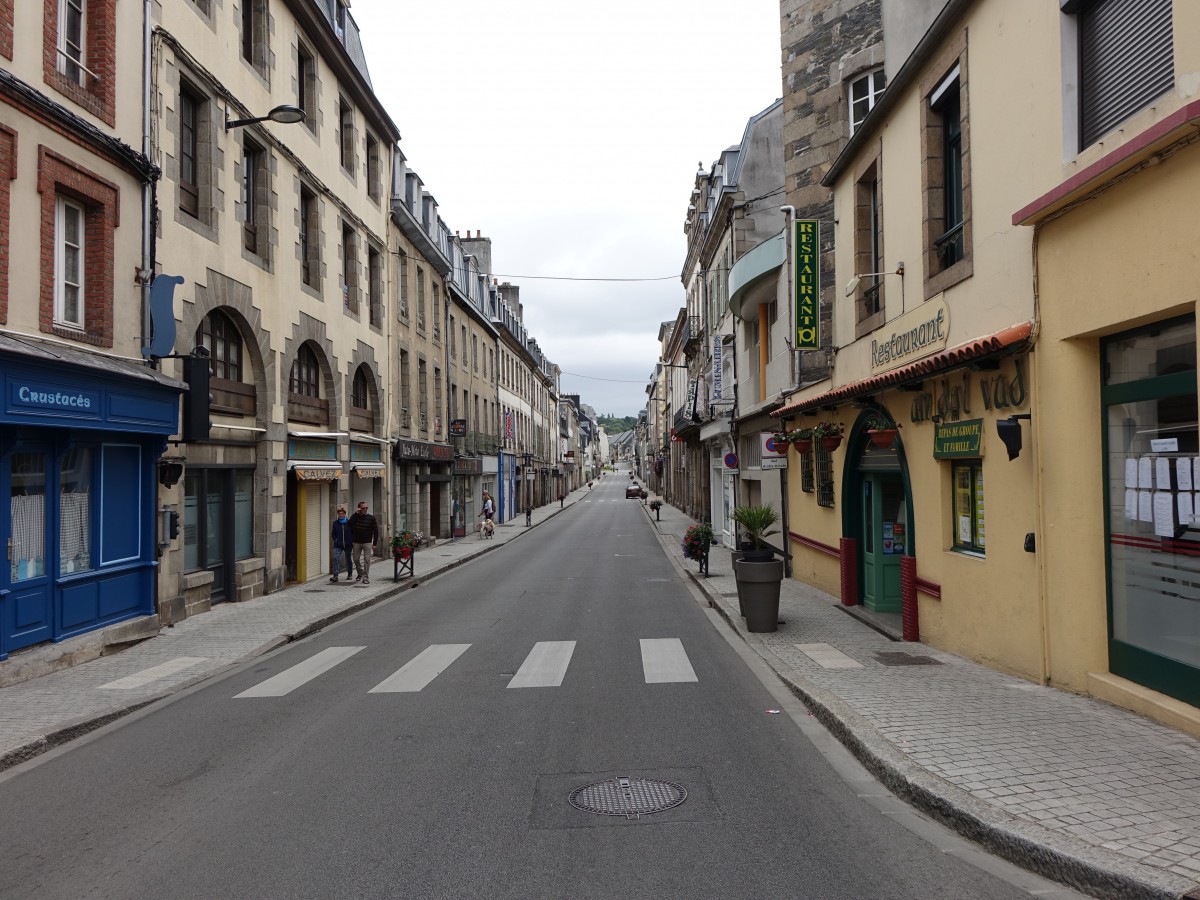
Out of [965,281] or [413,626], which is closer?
[965,281]

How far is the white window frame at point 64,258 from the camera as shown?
10164 mm

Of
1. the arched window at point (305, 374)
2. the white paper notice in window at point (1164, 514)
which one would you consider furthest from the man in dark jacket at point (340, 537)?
the white paper notice in window at point (1164, 514)

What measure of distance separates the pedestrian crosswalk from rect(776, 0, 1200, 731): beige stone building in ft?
10.4

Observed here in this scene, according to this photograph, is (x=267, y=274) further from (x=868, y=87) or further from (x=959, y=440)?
(x=959, y=440)

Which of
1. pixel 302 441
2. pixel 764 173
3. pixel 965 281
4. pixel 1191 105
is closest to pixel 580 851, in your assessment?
pixel 1191 105

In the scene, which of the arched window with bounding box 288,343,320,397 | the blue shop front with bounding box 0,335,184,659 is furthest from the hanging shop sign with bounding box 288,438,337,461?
the blue shop front with bounding box 0,335,184,659

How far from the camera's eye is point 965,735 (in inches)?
239

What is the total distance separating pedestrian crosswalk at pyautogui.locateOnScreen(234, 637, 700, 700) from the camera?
339 inches

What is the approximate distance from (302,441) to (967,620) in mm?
13724

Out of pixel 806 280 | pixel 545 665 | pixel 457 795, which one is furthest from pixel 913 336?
pixel 457 795

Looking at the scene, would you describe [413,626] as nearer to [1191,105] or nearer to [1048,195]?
[1048,195]

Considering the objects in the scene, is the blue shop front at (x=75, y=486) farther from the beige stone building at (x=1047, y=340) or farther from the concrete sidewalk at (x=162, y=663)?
the beige stone building at (x=1047, y=340)

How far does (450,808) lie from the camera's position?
518cm

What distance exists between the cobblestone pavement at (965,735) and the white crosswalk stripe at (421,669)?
2.37 meters
